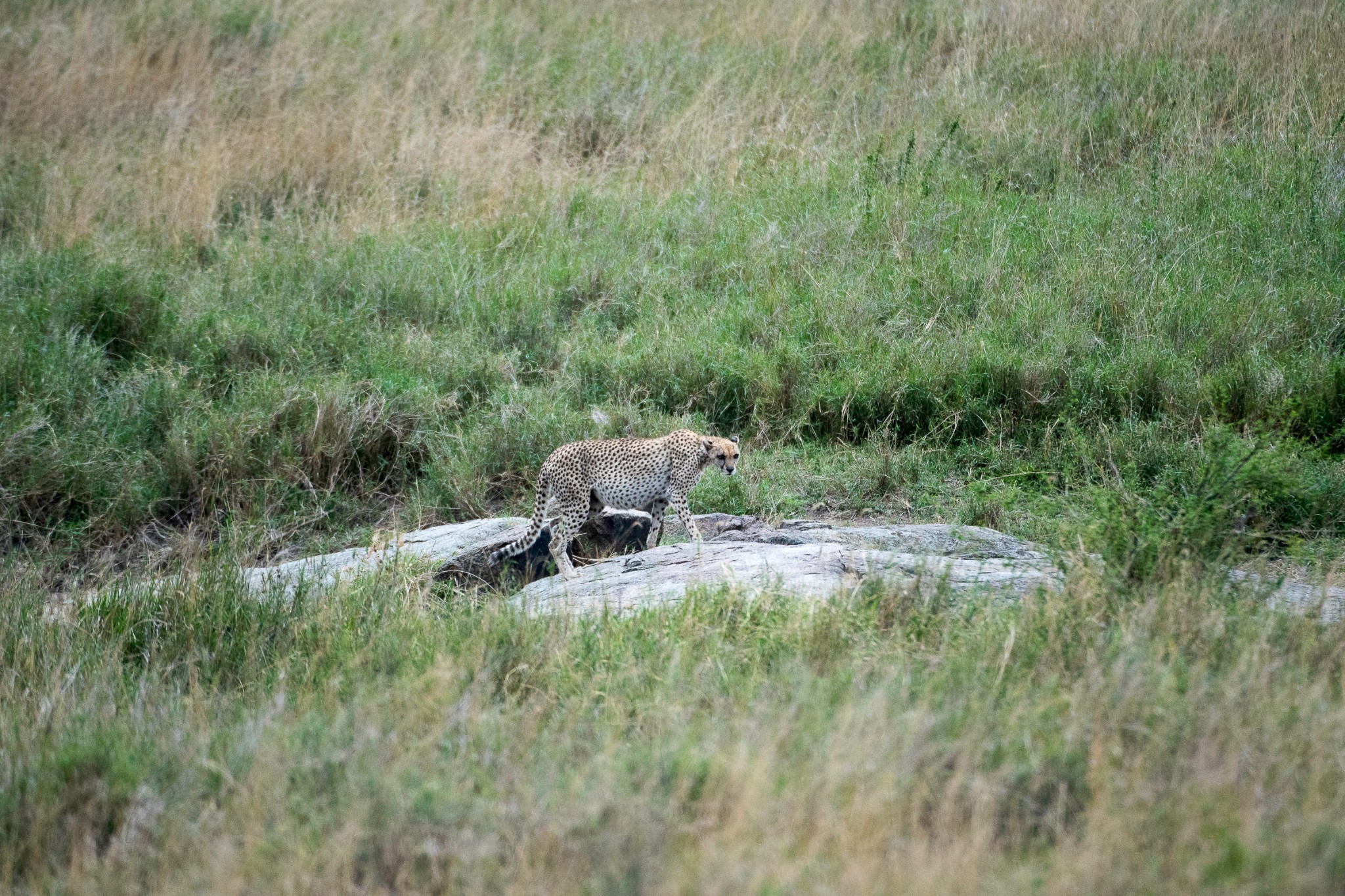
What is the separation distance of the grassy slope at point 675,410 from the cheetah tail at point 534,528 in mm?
921

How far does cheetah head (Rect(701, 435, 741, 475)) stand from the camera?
7156 mm

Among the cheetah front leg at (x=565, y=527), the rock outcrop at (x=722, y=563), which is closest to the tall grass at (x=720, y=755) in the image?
the rock outcrop at (x=722, y=563)

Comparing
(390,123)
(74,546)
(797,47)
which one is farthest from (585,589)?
(797,47)

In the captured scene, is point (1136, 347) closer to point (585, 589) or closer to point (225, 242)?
point (585, 589)

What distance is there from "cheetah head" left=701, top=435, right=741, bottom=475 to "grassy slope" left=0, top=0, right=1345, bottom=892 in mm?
442

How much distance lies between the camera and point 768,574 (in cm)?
545

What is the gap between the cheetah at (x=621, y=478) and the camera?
22.6ft

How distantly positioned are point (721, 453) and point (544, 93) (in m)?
6.72

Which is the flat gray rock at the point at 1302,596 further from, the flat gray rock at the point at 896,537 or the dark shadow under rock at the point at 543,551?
the dark shadow under rock at the point at 543,551

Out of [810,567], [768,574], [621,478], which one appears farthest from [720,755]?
[621,478]

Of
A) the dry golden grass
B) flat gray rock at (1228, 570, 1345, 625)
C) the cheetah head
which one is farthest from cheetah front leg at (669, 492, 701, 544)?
the dry golden grass

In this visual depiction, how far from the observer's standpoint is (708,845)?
3203 mm

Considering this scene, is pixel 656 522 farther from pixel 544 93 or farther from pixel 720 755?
pixel 544 93

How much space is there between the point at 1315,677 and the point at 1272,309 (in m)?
5.09
